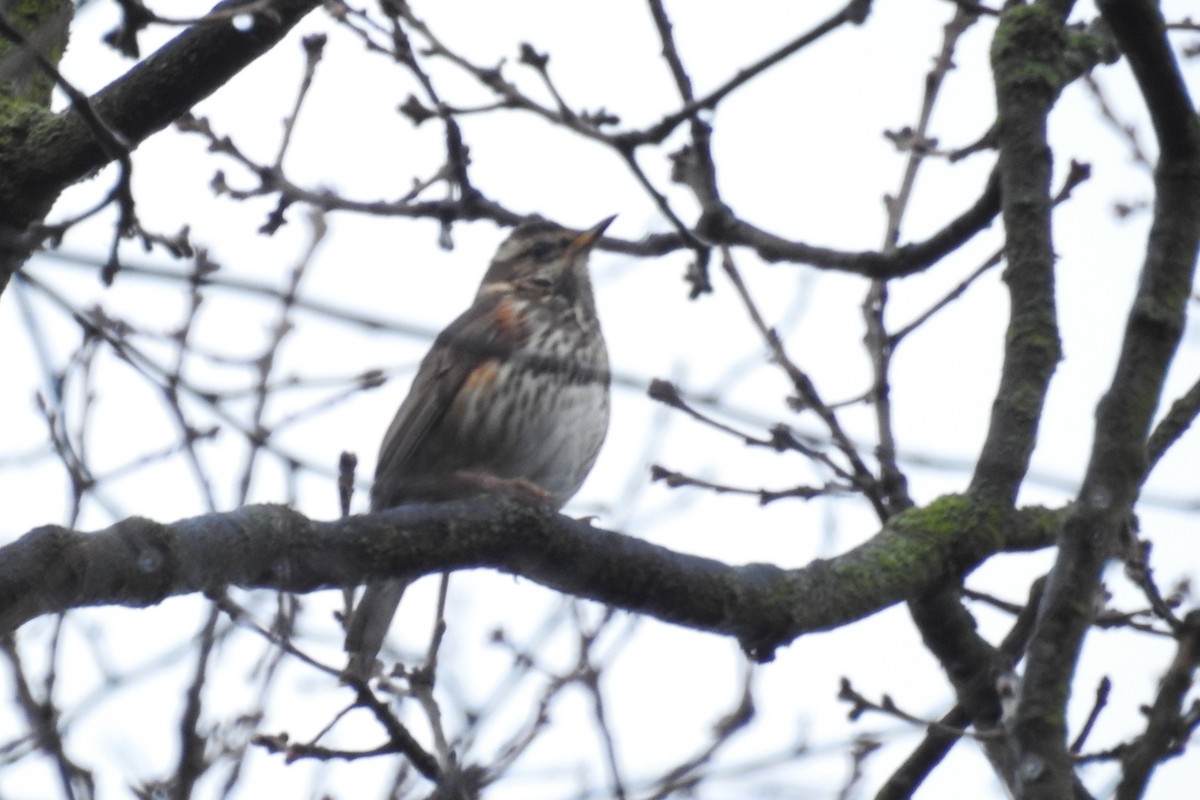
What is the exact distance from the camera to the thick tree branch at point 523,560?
10.8 ft

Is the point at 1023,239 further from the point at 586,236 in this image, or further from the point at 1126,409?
the point at 586,236

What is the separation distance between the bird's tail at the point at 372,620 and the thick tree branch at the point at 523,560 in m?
1.46

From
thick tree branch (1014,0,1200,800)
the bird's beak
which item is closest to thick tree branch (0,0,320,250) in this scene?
thick tree branch (1014,0,1200,800)

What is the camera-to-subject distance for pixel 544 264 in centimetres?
851

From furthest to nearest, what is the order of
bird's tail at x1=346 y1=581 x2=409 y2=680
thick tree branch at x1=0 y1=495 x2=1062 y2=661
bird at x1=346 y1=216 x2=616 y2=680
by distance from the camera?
bird at x1=346 y1=216 x2=616 y2=680
bird's tail at x1=346 y1=581 x2=409 y2=680
thick tree branch at x1=0 y1=495 x2=1062 y2=661

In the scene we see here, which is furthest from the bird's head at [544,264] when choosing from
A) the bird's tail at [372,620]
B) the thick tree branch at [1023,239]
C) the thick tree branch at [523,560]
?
the thick tree branch at [523,560]

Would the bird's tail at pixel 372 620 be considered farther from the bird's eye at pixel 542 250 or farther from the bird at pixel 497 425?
the bird's eye at pixel 542 250

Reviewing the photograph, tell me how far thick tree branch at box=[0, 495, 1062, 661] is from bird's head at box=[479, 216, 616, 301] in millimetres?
3781

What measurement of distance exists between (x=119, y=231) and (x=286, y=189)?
113 cm

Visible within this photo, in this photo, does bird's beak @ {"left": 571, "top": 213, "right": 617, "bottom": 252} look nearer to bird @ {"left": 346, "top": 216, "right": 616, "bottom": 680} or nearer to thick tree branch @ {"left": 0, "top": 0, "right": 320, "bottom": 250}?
bird @ {"left": 346, "top": 216, "right": 616, "bottom": 680}

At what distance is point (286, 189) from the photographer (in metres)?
4.59

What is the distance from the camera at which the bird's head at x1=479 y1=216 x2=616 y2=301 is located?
26.9 feet

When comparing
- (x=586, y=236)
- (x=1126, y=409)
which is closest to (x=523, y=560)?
(x=1126, y=409)

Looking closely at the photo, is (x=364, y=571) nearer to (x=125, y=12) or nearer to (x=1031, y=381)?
(x=125, y=12)
